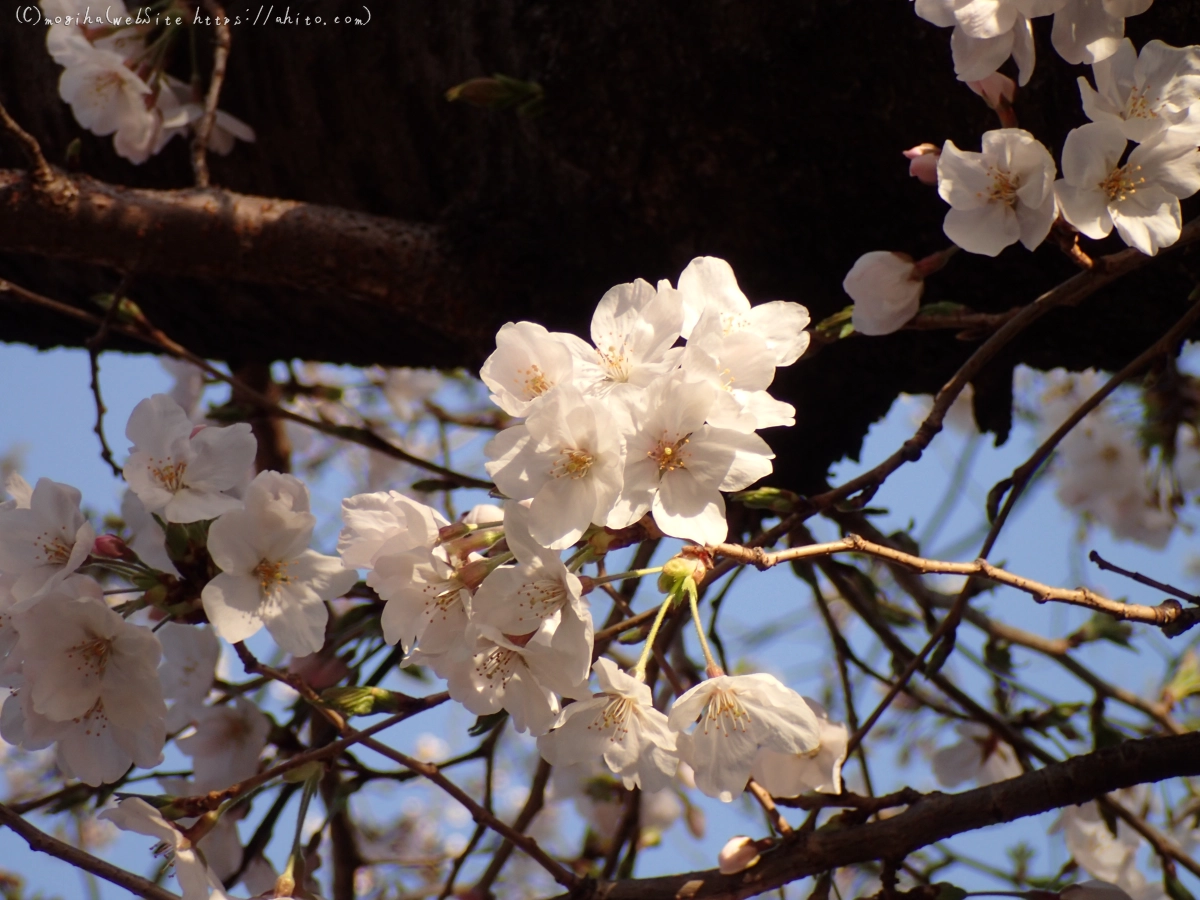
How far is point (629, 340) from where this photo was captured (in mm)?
761

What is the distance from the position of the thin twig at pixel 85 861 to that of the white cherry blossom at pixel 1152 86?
3.29 feet

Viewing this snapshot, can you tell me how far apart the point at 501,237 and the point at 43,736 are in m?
0.79

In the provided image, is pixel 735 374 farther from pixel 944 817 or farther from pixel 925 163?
pixel 944 817

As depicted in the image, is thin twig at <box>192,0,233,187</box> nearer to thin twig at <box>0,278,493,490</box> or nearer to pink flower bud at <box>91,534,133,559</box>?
thin twig at <box>0,278,493,490</box>

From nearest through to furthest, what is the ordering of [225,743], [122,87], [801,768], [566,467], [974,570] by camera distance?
[566,467] → [974,570] → [801,768] → [225,743] → [122,87]

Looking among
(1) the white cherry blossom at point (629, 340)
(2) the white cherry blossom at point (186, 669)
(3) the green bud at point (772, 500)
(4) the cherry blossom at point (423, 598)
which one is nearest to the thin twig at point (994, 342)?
(3) the green bud at point (772, 500)

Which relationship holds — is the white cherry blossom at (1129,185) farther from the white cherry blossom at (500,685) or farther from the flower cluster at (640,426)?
the white cherry blossom at (500,685)

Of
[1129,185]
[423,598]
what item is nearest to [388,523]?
[423,598]

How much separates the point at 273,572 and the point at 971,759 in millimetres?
1126

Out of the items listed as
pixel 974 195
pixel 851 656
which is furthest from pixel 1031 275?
pixel 851 656

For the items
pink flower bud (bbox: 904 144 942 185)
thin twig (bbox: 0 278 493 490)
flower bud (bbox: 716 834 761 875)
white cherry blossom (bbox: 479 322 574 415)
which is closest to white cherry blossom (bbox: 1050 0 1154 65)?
pink flower bud (bbox: 904 144 942 185)

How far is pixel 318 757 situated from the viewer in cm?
84

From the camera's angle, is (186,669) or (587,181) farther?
(587,181)

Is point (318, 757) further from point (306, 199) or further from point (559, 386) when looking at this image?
point (306, 199)
